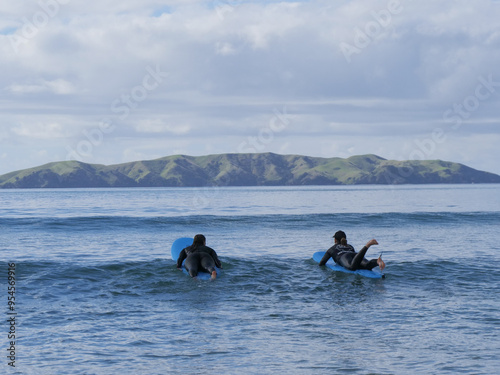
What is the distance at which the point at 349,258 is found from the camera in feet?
60.5

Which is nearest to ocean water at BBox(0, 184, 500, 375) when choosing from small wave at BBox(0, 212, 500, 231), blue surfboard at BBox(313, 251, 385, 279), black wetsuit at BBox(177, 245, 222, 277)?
blue surfboard at BBox(313, 251, 385, 279)

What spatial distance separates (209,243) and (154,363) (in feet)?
76.9

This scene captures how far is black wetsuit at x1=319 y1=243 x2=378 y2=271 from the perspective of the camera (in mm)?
17580

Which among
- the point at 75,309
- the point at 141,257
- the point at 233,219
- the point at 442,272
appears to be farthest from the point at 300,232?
the point at 75,309

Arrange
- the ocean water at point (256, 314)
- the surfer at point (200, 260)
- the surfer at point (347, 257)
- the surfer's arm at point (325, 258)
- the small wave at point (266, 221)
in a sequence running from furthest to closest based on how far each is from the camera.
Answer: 1. the small wave at point (266, 221)
2. the surfer's arm at point (325, 258)
3. the surfer at point (347, 257)
4. the surfer at point (200, 260)
5. the ocean water at point (256, 314)

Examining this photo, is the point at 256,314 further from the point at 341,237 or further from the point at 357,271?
the point at 341,237

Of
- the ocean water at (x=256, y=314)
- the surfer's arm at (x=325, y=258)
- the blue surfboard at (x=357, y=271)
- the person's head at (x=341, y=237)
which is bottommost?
the ocean water at (x=256, y=314)

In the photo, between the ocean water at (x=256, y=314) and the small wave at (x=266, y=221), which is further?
the small wave at (x=266, y=221)

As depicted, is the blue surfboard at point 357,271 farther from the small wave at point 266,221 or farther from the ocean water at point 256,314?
the small wave at point 266,221

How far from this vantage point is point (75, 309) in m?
13.3

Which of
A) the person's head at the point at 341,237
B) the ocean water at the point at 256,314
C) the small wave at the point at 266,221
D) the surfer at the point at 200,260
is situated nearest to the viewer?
the ocean water at the point at 256,314

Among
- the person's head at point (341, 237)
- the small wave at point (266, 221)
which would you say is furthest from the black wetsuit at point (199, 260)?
the small wave at point (266, 221)

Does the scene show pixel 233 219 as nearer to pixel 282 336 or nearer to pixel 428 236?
pixel 428 236

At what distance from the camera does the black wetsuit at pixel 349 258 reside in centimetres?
1758
